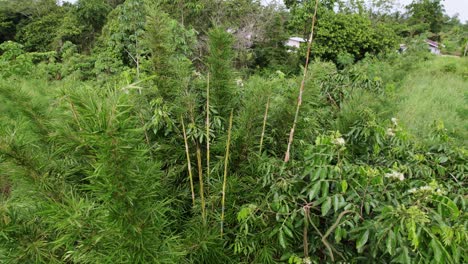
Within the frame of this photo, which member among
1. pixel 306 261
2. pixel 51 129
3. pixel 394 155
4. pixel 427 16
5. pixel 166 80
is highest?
pixel 427 16

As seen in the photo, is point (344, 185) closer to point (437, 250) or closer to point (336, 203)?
point (336, 203)

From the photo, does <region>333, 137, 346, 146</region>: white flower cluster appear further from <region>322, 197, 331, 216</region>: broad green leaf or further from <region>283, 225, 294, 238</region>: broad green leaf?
<region>283, 225, 294, 238</region>: broad green leaf

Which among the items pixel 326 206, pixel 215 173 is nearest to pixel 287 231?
pixel 326 206

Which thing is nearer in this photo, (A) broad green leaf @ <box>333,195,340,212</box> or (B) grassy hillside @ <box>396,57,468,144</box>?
(A) broad green leaf @ <box>333,195,340,212</box>

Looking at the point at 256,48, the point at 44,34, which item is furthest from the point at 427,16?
the point at 44,34

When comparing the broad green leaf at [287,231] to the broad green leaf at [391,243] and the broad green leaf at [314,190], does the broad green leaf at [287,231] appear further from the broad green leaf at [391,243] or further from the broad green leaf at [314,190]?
the broad green leaf at [391,243]

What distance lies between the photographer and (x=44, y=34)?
10.8 metres

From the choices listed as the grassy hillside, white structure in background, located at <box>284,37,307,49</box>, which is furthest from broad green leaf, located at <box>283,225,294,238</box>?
white structure in background, located at <box>284,37,307,49</box>

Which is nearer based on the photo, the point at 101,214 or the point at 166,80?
the point at 101,214

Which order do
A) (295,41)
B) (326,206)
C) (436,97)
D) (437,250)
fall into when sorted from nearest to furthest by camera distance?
1. (437,250)
2. (326,206)
3. (436,97)
4. (295,41)

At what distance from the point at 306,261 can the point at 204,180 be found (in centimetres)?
43

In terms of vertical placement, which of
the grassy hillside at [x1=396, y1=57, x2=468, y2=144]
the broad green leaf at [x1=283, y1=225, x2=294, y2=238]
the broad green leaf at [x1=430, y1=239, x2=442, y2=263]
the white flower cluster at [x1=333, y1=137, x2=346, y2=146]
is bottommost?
the grassy hillside at [x1=396, y1=57, x2=468, y2=144]

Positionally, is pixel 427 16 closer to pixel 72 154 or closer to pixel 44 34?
pixel 44 34

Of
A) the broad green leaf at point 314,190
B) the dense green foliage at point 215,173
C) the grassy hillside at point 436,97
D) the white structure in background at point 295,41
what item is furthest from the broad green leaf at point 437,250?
the white structure in background at point 295,41
